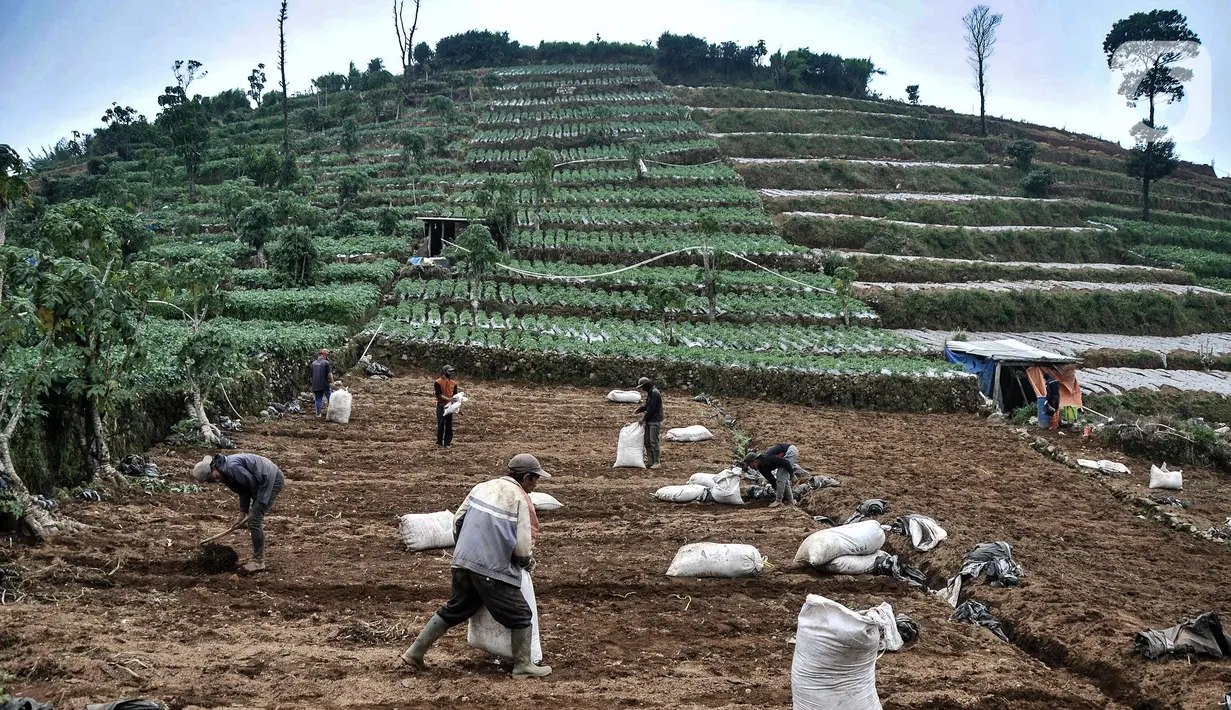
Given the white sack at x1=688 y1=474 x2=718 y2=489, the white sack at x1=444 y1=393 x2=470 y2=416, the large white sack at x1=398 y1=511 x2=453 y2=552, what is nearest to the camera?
the large white sack at x1=398 y1=511 x2=453 y2=552

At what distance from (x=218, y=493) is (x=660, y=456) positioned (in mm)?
6505

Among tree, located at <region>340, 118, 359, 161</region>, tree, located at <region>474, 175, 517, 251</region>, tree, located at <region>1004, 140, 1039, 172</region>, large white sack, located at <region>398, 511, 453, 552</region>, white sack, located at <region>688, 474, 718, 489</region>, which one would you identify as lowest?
white sack, located at <region>688, 474, 718, 489</region>

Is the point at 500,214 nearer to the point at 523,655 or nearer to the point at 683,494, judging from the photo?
the point at 683,494

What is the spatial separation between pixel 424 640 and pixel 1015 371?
20185mm

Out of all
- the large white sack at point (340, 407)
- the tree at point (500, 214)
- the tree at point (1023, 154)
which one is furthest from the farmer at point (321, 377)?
the tree at point (1023, 154)

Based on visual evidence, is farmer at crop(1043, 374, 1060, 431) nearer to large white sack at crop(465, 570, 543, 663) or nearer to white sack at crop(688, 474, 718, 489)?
white sack at crop(688, 474, 718, 489)

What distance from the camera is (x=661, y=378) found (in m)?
22.8

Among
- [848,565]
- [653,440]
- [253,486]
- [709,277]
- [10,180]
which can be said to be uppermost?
[10,180]

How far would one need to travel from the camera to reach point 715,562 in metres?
8.77

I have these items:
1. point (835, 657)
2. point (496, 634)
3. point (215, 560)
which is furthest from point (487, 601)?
point (215, 560)

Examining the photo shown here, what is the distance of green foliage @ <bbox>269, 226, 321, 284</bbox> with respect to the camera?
29016mm

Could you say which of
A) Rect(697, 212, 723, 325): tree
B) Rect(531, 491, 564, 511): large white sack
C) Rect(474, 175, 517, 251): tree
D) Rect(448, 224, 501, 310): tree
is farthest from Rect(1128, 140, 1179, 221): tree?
Rect(531, 491, 564, 511): large white sack

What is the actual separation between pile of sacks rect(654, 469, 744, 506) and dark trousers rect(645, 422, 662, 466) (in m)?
1.89

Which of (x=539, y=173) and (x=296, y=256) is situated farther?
(x=539, y=173)
